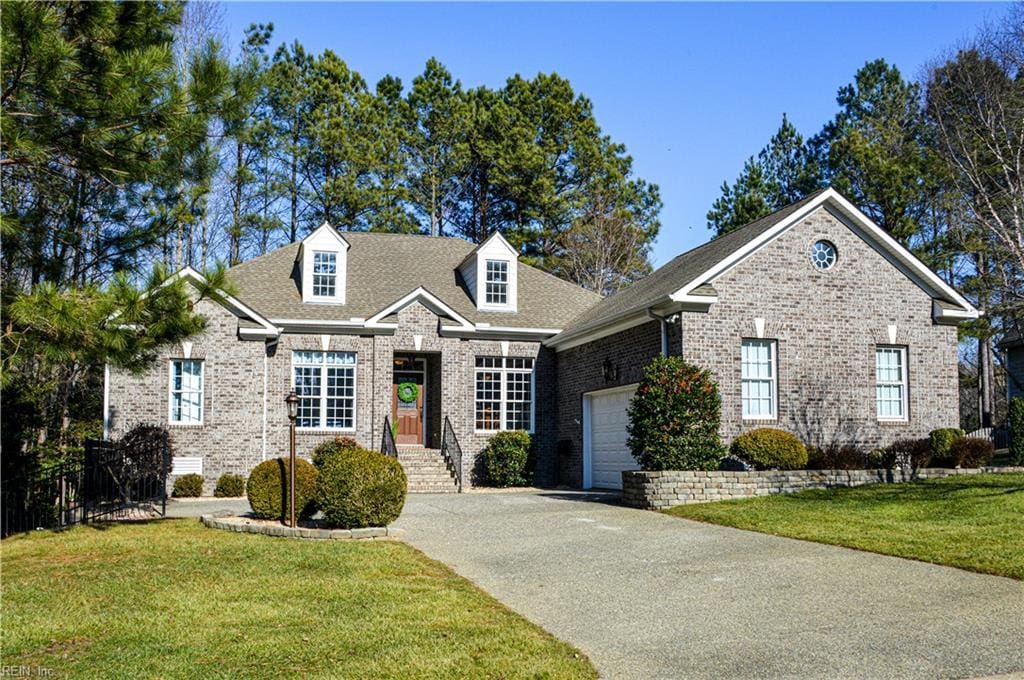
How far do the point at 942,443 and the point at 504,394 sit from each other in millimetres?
10638

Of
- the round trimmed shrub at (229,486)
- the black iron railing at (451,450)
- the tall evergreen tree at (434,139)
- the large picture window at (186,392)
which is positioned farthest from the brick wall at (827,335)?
the tall evergreen tree at (434,139)

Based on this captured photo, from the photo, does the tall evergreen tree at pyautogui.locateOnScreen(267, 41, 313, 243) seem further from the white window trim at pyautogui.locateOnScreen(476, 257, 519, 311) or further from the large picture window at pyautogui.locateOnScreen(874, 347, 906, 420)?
the large picture window at pyautogui.locateOnScreen(874, 347, 906, 420)

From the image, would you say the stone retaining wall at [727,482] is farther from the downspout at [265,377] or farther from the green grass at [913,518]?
the downspout at [265,377]

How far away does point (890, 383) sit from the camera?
20281 mm

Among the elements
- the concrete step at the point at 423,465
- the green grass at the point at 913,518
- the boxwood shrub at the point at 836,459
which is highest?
the boxwood shrub at the point at 836,459

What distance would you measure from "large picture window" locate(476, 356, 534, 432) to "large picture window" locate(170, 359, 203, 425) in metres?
6.93

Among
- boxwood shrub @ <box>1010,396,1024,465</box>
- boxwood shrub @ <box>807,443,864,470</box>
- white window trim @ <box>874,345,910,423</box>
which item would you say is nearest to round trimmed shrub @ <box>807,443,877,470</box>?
boxwood shrub @ <box>807,443,864,470</box>

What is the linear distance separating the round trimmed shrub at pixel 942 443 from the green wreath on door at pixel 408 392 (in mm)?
12596

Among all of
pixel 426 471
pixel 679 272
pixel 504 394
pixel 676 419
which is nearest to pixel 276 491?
pixel 676 419

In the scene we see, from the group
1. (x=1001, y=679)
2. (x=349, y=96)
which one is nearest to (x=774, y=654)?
(x=1001, y=679)

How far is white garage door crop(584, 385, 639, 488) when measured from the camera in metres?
21.1

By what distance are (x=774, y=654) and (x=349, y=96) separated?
115ft

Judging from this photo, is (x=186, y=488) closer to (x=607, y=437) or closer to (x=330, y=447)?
(x=330, y=447)

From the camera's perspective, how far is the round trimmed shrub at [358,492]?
12.7 m
